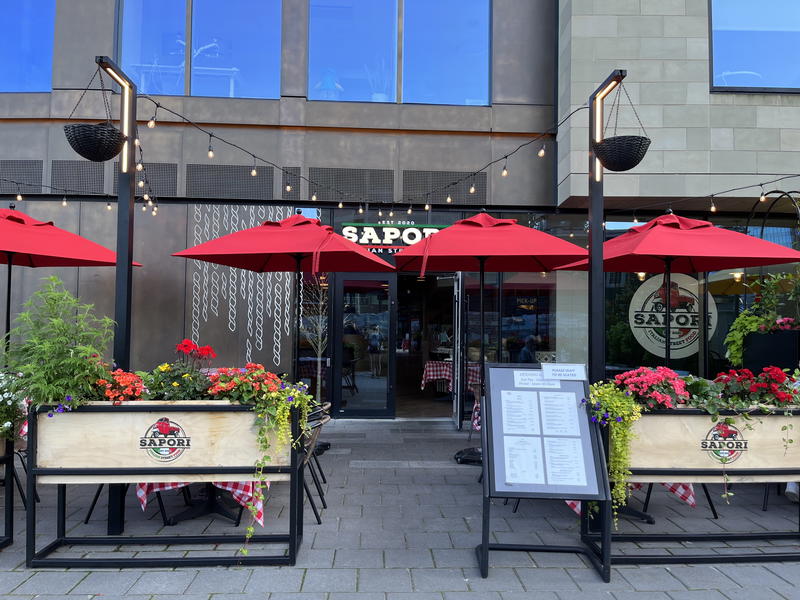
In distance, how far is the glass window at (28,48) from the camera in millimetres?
8383

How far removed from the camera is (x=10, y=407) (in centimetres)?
371

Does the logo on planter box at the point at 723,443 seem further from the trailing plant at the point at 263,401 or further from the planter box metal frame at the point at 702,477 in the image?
the trailing plant at the point at 263,401

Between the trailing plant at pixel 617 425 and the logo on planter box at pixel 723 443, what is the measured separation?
0.52 metres

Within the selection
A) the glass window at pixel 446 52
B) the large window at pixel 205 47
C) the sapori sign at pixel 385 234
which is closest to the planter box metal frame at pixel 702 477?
the sapori sign at pixel 385 234

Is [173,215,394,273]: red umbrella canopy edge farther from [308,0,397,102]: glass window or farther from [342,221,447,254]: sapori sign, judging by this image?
[308,0,397,102]: glass window

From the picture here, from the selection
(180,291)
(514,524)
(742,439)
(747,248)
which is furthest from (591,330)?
(180,291)

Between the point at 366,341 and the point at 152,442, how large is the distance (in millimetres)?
5227

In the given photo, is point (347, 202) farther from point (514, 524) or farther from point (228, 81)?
point (514, 524)

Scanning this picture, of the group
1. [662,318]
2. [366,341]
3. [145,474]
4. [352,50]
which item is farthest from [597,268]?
[352,50]

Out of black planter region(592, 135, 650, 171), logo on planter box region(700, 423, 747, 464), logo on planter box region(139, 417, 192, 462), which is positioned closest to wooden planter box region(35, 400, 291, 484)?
logo on planter box region(139, 417, 192, 462)

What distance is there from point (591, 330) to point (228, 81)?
7.17 meters

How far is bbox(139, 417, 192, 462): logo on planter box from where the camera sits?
3412mm

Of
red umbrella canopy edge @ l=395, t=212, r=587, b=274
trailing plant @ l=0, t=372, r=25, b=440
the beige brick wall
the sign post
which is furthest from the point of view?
the beige brick wall

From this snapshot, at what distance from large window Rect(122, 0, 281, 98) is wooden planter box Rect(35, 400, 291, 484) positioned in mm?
6464
